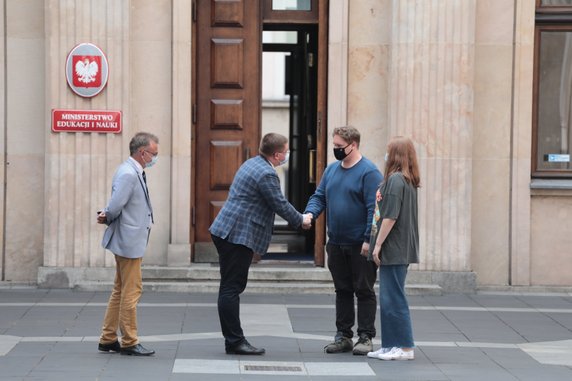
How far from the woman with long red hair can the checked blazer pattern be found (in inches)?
28.6

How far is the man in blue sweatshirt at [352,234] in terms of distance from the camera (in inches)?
379

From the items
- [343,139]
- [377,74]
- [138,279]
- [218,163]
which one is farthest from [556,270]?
[138,279]

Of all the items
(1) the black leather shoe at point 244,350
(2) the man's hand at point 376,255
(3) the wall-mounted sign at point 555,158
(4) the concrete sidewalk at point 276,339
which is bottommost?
(4) the concrete sidewalk at point 276,339

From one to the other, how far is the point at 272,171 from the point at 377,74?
14.2ft

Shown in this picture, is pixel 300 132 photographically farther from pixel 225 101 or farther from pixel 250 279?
pixel 250 279

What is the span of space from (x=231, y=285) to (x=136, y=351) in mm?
915

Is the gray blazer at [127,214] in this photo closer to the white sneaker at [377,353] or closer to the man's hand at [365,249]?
the man's hand at [365,249]

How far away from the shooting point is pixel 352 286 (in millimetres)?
9844

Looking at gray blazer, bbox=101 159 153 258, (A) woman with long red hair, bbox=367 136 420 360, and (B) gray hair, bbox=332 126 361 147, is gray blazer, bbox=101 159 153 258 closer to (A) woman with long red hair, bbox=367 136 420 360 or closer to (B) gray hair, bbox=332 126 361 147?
(B) gray hair, bbox=332 126 361 147

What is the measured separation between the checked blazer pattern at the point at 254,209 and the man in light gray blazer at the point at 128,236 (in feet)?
2.17

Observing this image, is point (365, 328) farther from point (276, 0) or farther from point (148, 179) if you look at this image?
point (276, 0)

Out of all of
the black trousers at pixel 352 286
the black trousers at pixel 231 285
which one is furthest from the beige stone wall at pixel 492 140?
the black trousers at pixel 231 285

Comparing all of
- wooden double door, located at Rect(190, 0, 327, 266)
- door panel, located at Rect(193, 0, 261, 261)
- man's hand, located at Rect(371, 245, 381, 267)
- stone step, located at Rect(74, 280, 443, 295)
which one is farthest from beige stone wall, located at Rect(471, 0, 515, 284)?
man's hand, located at Rect(371, 245, 381, 267)

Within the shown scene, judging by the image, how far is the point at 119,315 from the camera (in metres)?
9.27
